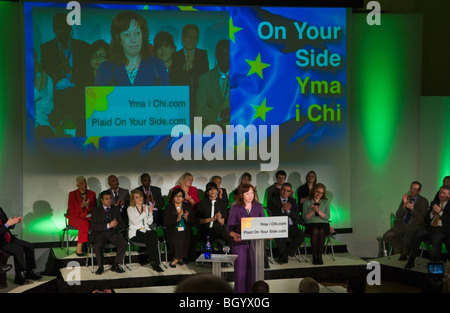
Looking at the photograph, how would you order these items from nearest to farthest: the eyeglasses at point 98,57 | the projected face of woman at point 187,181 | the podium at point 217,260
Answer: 1. the podium at point 217,260
2. the projected face of woman at point 187,181
3. the eyeglasses at point 98,57

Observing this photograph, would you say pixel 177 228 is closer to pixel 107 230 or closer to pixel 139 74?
→ pixel 107 230

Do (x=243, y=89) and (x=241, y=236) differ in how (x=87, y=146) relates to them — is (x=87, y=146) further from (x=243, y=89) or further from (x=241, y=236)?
(x=241, y=236)

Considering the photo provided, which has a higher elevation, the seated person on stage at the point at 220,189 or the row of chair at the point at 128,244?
the seated person on stage at the point at 220,189

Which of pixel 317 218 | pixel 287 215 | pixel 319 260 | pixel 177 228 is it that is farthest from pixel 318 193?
pixel 177 228

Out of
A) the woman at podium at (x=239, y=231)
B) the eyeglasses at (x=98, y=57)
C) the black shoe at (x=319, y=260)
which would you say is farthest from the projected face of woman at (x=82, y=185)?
the black shoe at (x=319, y=260)

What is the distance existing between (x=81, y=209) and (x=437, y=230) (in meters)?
4.48

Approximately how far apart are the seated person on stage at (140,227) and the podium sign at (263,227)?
6.68ft

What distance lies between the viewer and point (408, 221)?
780 cm

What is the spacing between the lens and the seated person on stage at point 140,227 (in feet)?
24.4

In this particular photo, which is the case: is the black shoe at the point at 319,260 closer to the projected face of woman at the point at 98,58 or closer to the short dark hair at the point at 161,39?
the short dark hair at the point at 161,39

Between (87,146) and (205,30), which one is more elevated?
(205,30)
